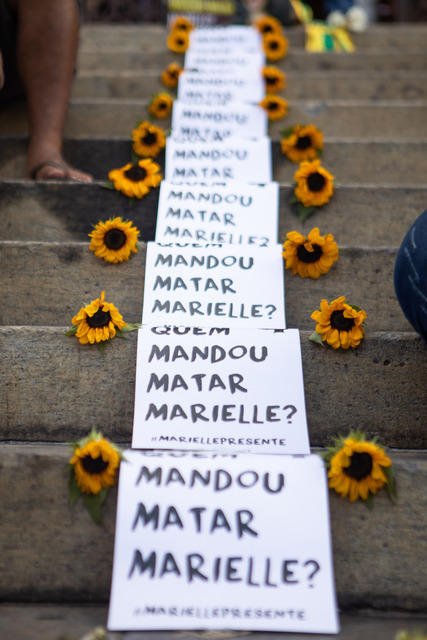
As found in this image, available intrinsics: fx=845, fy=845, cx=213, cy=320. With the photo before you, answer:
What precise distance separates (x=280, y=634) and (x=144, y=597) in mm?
263

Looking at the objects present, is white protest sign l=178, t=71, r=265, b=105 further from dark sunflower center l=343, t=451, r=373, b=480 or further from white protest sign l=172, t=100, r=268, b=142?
dark sunflower center l=343, t=451, r=373, b=480

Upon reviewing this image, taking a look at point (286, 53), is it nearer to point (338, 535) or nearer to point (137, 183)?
point (137, 183)

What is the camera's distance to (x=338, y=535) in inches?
67.9

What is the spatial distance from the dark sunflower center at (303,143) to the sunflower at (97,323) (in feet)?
4.41

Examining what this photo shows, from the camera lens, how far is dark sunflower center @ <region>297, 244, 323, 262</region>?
2.36m

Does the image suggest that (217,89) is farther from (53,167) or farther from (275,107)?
(53,167)

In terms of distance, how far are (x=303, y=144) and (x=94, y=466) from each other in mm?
1804

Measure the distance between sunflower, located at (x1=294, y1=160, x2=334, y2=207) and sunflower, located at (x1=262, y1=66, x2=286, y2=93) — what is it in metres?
1.34

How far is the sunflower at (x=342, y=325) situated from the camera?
2.04m

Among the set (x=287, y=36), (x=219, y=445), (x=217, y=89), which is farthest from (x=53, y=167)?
(x=287, y=36)

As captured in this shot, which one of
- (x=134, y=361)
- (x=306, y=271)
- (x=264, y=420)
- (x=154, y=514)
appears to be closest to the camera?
(x=154, y=514)

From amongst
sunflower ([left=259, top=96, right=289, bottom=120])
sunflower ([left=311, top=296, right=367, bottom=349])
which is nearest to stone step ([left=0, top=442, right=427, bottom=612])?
sunflower ([left=311, top=296, right=367, bottom=349])

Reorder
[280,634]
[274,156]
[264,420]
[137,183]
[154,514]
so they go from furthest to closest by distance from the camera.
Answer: [274,156] < [137,183] < [264,420] < [154,514] < [280,634]

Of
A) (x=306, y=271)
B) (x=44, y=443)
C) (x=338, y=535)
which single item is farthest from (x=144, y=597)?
(x=306, y=271)
